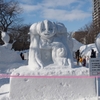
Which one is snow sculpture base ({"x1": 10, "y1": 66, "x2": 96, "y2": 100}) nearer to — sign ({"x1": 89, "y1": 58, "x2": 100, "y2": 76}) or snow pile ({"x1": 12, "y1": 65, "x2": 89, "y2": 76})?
snow pile ({"x1": 12, "y1": 65, "x2": 89, "y2": 76})

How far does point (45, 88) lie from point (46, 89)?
48 millimetres

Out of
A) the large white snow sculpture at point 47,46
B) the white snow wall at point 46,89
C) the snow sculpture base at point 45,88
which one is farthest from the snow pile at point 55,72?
the large white snow sculpture at point 47,46

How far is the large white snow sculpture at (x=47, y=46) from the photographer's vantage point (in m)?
7.43

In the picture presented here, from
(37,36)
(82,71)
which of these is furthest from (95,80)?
(37,36)

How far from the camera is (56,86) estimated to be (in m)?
6.96

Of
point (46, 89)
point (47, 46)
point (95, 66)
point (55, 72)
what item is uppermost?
point (47, 46)

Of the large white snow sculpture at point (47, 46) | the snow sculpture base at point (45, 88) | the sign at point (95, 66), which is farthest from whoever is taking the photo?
the large white snow sculpture at point (47, 46)

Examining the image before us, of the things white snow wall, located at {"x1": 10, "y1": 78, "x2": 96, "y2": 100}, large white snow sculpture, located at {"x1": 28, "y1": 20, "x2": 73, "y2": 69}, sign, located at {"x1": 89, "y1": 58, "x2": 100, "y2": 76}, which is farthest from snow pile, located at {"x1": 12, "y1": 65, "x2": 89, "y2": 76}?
sign, located at {"x1": 89, "y1": 58, "x2": 100, "y2": 76}

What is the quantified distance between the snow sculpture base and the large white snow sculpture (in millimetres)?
629

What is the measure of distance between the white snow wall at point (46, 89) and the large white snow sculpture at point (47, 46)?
0.67 metres

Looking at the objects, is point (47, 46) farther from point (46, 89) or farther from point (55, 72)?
point (46, 89)

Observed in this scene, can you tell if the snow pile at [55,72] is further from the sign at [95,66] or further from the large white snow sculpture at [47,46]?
the sign at [95,66]

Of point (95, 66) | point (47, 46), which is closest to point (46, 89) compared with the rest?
point (47, 46)

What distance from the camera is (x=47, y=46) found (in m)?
7.61
